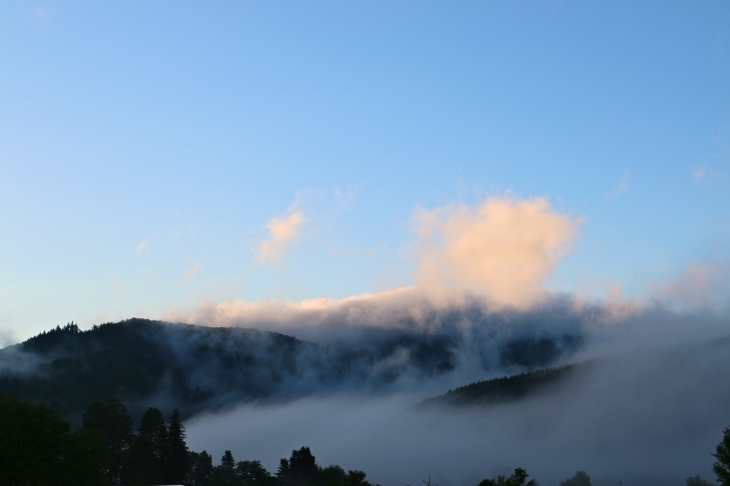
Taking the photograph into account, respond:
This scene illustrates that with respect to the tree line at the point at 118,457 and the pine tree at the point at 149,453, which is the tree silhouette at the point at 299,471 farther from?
the pine tree at the point at 149,453

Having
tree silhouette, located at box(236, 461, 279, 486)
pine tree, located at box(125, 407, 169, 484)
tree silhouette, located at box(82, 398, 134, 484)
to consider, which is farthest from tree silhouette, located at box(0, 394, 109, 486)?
tree silhouette, located at box(236, 461, 279, 486)

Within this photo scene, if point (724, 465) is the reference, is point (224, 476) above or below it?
above

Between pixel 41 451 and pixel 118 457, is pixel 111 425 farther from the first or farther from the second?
pixel 41 451

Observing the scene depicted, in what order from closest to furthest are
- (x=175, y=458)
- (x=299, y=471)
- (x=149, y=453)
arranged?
(x=149, y=453), (x=175, y=458), (x=299, y=471)

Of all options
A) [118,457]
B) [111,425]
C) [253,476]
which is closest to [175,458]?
[118,457]

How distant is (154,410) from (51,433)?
53.9m

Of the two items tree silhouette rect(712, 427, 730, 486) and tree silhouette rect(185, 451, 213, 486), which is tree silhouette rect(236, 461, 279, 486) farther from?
tree silhouette rect(712, 427, 730, 486)

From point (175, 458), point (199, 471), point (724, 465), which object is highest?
point (175, 458)

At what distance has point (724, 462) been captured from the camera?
95.2 metres

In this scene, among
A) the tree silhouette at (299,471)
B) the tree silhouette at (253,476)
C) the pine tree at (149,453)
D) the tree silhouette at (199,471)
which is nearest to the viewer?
the pine tree at (149,453)

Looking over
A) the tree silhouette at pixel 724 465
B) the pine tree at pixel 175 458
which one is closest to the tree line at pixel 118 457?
the pine tree at pixel 175 458

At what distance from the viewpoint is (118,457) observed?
139750mm

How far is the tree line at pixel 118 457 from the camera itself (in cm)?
9662

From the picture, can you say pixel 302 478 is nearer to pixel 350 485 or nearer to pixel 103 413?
pixel 350 485
